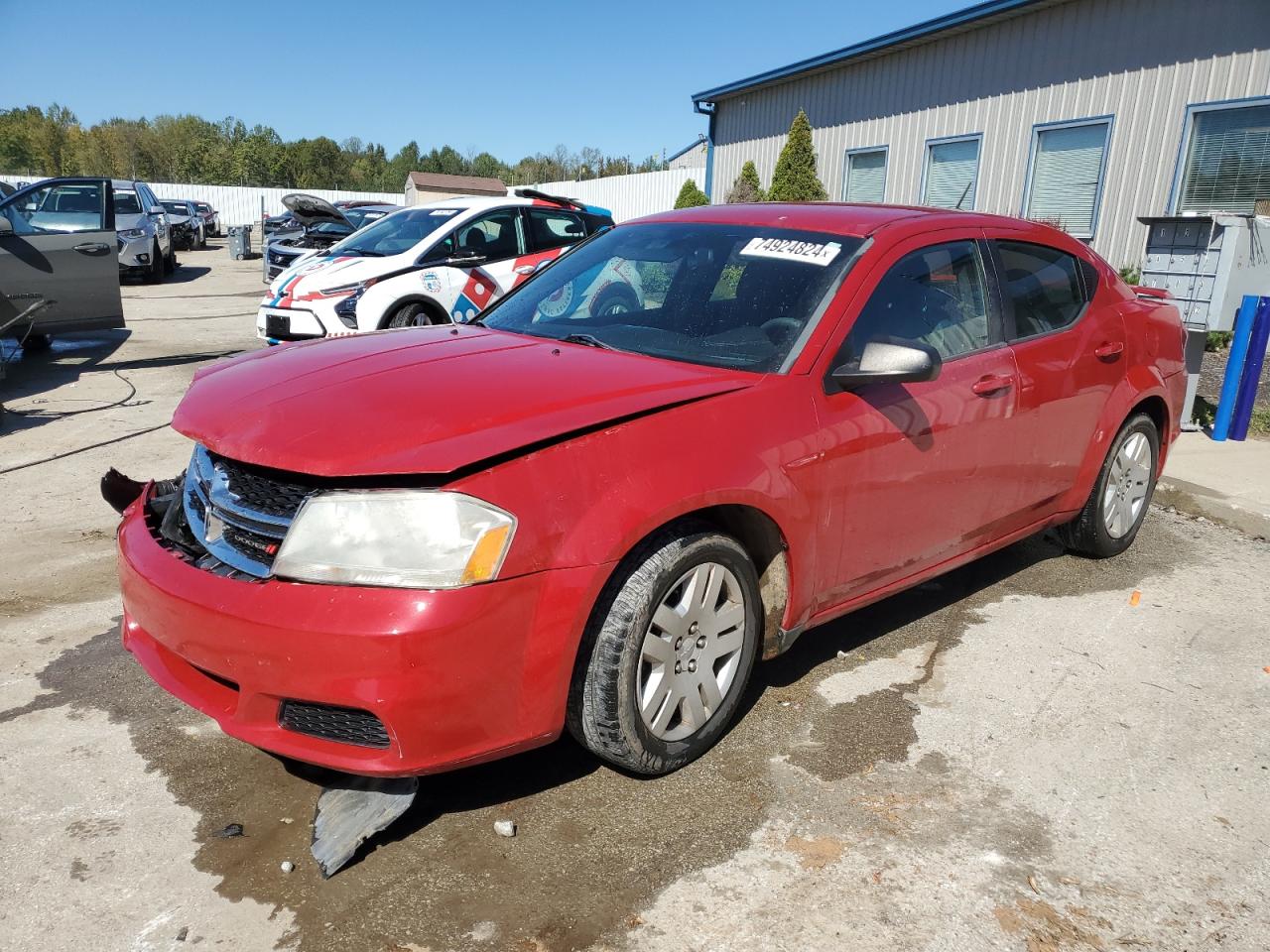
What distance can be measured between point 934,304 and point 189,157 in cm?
9587

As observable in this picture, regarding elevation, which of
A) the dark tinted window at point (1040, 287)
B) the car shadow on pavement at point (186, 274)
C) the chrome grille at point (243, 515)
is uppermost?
the dark tinted window at point (1040, 287)

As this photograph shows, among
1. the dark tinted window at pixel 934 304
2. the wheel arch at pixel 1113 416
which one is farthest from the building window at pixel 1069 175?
the dark tinted window at pixel 934 304

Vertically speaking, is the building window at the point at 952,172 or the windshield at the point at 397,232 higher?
the building window at the point at 952,172

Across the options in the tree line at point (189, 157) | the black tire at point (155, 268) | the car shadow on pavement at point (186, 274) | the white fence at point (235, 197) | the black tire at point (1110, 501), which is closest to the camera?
the black tire at point (1110, 501)

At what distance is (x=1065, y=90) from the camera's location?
11.5 meters

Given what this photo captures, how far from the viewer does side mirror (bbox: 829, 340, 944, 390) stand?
288 centimetres

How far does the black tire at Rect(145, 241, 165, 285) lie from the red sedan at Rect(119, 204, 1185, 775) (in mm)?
17715

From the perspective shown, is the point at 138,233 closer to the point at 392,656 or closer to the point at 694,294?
the point at 694,294

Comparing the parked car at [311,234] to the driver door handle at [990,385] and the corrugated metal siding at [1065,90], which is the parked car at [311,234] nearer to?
the corrugated metal siding at [1065,90]

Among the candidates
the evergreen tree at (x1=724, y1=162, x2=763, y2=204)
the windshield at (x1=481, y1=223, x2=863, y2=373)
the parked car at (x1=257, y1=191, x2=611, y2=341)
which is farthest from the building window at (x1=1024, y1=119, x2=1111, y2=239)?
the windshield at (x1=481, y1=223, x2=863, y2=373)

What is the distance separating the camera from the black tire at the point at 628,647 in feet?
8.16

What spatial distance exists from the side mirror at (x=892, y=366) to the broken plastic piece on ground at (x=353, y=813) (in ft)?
5.79

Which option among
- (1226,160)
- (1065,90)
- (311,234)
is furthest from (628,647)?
(311,234)

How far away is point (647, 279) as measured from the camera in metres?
3.54
